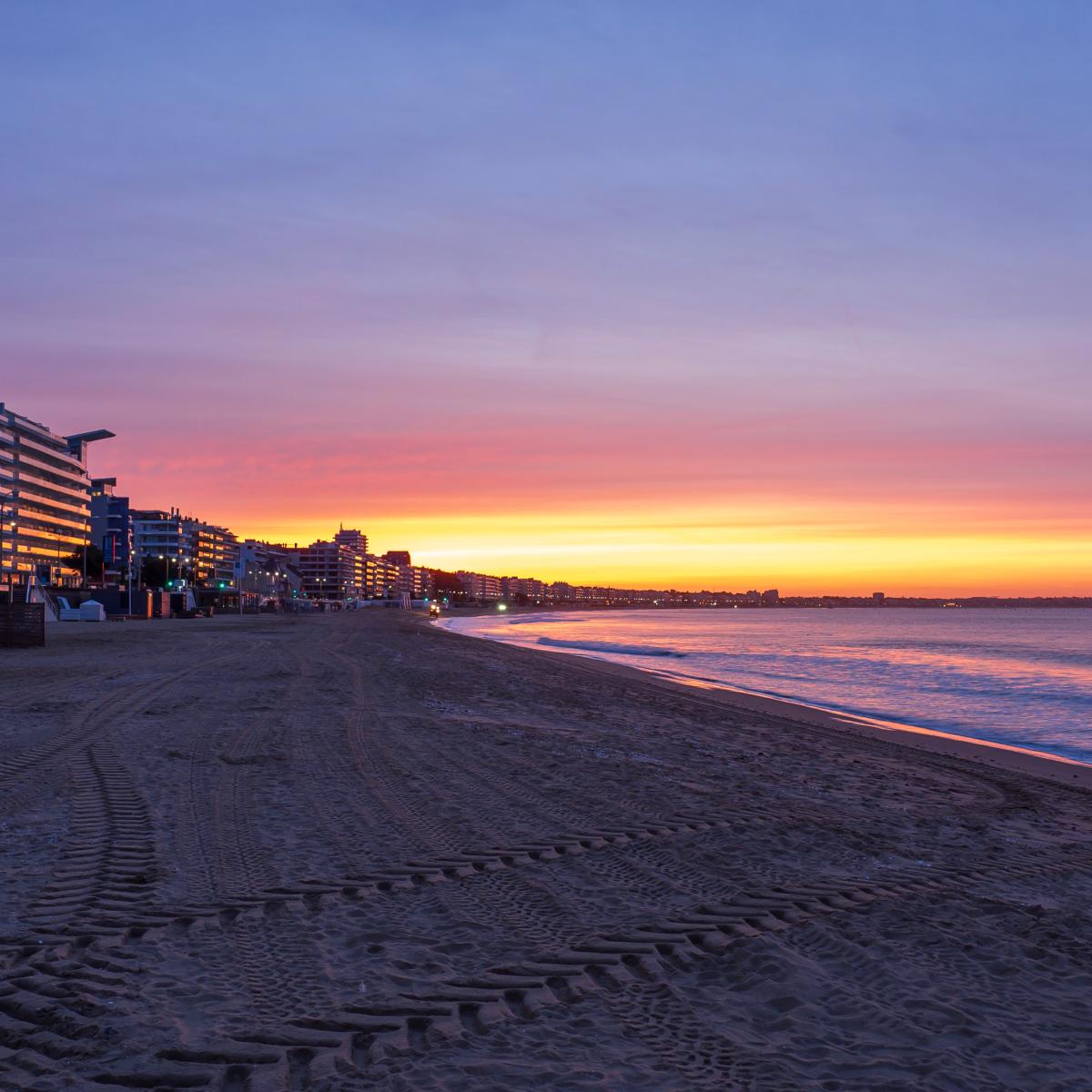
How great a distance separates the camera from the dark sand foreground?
3910 millimetres

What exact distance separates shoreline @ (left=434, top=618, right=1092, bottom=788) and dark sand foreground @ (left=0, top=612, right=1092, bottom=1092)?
6.61ft

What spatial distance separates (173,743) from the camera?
11.6 meters

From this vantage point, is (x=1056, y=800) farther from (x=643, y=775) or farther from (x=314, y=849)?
(x=314, y=849)

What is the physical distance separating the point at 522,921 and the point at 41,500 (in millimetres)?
158418

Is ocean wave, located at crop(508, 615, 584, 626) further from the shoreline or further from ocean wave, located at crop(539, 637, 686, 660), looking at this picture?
the shoreline

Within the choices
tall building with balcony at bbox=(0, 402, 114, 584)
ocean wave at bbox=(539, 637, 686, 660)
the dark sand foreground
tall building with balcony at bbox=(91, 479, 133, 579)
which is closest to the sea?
ocean wave at bbox=(539, 637, 686, 660)

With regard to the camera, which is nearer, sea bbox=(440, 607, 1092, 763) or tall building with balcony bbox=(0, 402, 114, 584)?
sea bbox=(440, 607, 1092, 763)

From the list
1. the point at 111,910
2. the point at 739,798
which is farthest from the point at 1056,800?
the point at 111,910

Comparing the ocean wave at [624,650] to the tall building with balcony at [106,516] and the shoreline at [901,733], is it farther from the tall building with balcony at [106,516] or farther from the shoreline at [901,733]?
the tall building with balcony at [106,516]

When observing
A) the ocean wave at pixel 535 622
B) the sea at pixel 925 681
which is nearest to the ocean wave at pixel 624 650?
the sea at pixel 925 681

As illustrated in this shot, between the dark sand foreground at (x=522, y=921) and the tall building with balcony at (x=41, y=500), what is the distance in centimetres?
13210

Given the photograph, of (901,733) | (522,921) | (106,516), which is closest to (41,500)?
(106,516)

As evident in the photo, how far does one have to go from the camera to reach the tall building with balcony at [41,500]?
5128 inches

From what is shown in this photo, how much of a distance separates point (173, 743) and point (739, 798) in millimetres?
7264
